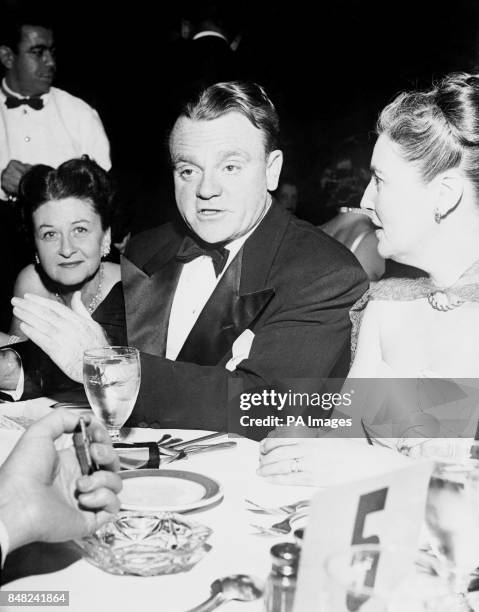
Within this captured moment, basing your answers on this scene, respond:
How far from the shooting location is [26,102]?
2.01m

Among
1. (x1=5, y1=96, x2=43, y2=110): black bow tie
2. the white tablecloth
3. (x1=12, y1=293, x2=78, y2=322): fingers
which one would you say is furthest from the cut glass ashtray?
(x1=5, y1=96, x2=43, y2=110): black bow tie

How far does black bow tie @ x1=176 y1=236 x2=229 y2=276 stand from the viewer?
1.98 metres

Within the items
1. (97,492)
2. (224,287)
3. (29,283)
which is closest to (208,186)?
(224,287)

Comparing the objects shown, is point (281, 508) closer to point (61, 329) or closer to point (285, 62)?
point (61, 329)

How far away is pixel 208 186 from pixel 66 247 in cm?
45

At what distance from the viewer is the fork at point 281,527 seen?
3.10ft

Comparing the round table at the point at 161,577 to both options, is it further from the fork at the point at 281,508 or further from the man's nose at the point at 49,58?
the man's nose at the point at 49,58

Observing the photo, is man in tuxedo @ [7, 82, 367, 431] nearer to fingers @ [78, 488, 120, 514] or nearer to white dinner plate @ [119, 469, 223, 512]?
white dinner plate @ [119, 469, 223, 512]

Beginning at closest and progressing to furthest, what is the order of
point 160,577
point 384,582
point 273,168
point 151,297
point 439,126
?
point 384,582 → point 160,577 → point 439,126 → point 273,168 → point 151,297

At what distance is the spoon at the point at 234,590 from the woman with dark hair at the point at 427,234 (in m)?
1.01

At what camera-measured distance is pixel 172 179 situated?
75.9 inches

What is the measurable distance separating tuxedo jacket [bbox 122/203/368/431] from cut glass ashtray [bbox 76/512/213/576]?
2.38 feet

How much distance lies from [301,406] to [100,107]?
1.02 meters

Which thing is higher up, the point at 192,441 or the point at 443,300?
the point at 443,300
